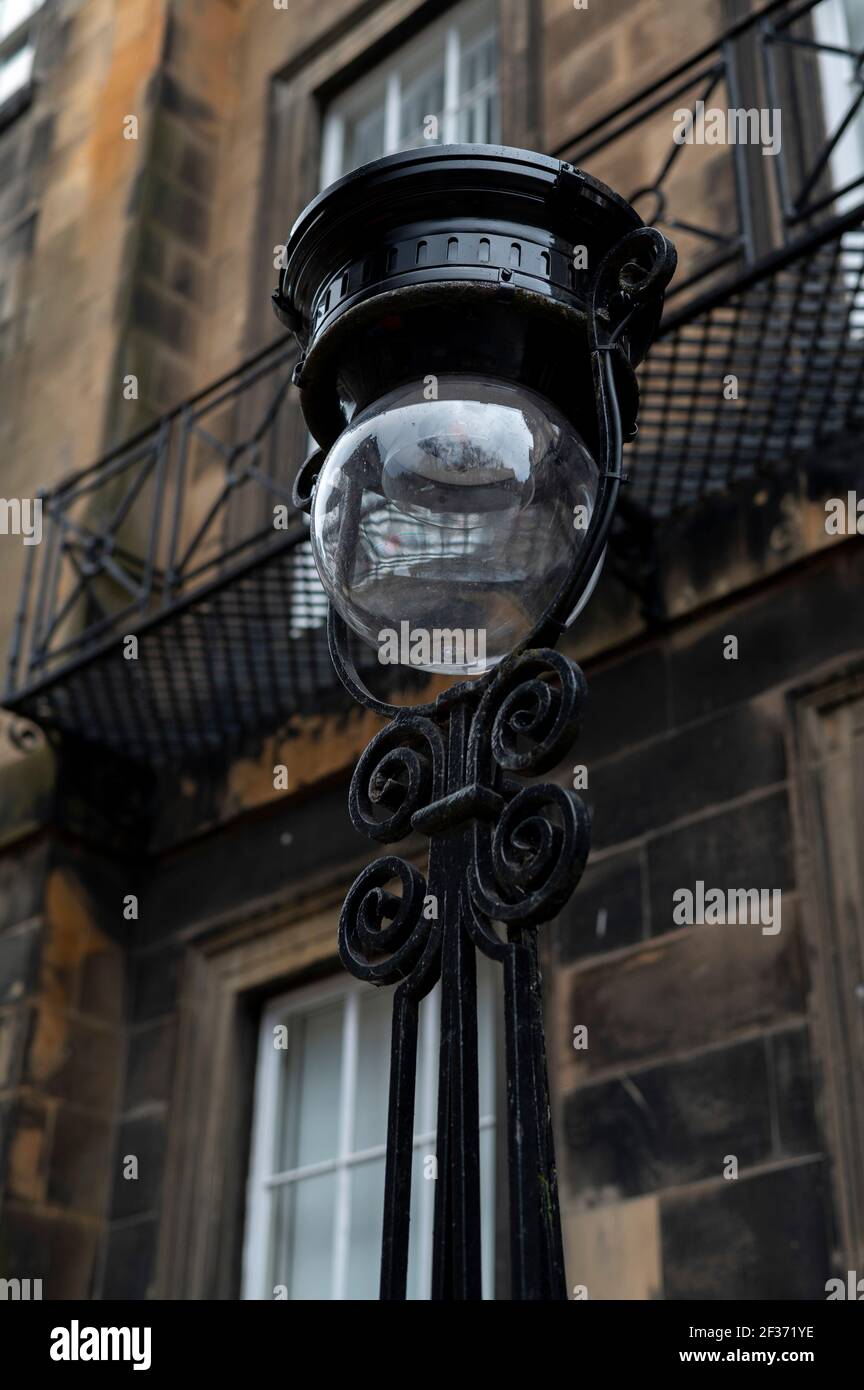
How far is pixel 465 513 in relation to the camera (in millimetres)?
2699

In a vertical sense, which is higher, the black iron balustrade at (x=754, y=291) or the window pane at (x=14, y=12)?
the window pane at (x=14, y=12)

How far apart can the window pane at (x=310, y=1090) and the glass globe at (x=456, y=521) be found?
4.61 m

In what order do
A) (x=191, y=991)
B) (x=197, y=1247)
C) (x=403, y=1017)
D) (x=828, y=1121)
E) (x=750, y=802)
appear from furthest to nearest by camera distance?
1. (x=191, y=991)
2. (x=197, y=1247)
3. (x=750, y=802)
4. (x=828, y=1121)
5. (x=403, y=1017)

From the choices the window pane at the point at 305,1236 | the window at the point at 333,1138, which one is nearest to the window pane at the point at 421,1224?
the window at the point at 333,1138

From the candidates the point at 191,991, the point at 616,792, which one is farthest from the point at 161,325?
the point at 616,792

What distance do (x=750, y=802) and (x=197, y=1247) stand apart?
2.88m

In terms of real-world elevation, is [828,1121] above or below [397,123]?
below

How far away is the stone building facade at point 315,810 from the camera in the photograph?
5461 mm

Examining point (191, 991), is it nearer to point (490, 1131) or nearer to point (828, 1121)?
point (490, 1131)

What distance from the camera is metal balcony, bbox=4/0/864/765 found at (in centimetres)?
591

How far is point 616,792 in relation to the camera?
6.27 m

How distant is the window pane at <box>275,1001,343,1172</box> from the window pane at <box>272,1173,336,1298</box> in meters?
0.12

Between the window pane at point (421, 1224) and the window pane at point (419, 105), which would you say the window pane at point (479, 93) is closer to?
the window pane at point (419, 105)

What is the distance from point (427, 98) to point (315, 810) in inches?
177
